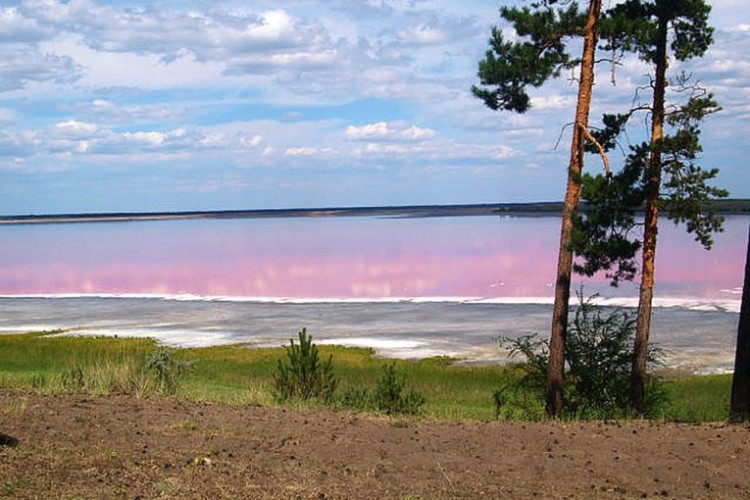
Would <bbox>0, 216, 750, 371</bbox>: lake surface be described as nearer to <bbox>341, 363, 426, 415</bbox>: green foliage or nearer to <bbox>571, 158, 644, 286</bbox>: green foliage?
<bbox>571, 158, 644, 286</bbox>: green foliage

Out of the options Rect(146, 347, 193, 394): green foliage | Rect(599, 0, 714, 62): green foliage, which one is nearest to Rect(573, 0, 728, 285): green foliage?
Rect(599, 0, 714, 62): green foliage

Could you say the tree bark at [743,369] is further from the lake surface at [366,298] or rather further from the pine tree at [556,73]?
the lake surface at [366,298]

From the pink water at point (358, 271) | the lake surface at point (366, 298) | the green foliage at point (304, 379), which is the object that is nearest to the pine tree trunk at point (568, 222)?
the green foliage at point (304, 379)

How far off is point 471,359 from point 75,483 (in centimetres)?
2125

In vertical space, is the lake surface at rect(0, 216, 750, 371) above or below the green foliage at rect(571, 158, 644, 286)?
below

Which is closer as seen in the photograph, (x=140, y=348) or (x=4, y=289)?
(x=140, y=348)

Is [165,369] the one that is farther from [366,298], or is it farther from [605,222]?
[366,298]

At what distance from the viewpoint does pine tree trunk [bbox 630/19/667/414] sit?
15.7 meters

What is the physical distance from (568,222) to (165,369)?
22.9 ft

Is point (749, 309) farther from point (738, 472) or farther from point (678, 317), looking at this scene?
point (678, 317)

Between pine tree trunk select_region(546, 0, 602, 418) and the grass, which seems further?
pine tree trunk select_region(546, 0, 602, 418)

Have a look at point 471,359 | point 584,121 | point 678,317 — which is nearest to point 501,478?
point 584,121

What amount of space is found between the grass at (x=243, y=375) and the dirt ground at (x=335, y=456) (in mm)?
2312

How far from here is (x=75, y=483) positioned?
758 cm
